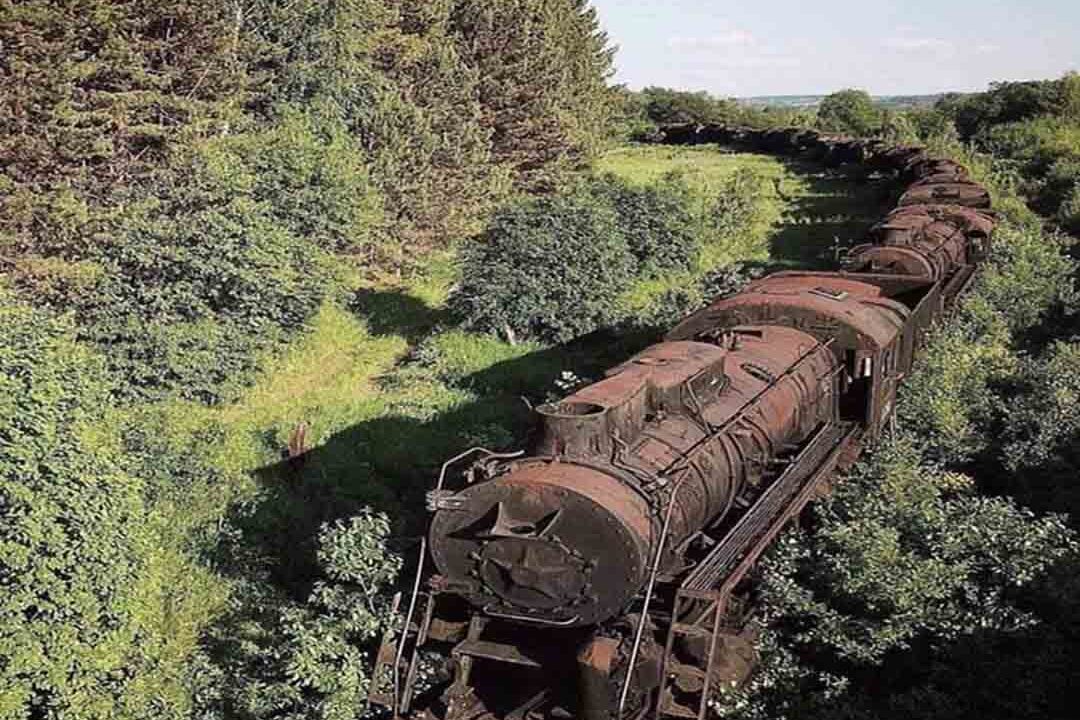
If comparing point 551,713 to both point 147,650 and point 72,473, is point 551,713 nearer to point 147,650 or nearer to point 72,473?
point 147,650

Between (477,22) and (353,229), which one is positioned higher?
(477,22)

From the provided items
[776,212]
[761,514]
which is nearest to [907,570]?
[761,514]

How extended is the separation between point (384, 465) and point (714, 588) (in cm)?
Result: 879

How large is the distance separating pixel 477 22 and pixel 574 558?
89.1 ft

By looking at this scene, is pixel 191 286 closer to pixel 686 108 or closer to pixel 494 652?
pixel 494 652

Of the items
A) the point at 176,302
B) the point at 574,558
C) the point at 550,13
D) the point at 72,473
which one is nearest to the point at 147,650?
the point at 72,473

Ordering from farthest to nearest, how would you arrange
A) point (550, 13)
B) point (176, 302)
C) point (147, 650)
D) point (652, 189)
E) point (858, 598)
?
1. point (550, 13)
2. point (652, 189)
3. point (176, 302)
4. point (147, 650)
5. point (858, 598)

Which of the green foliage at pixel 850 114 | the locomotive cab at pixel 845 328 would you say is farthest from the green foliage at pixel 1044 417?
the green foliage at pixel 850 114

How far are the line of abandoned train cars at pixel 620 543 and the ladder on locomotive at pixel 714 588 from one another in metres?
0.02

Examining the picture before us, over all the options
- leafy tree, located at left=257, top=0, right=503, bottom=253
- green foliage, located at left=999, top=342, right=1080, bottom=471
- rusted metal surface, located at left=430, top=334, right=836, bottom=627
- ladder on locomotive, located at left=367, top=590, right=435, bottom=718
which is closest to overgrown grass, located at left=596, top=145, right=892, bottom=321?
leafy tree, located at left=257, top=0, right=503, bottom=253

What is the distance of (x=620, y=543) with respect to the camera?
26.1 feet

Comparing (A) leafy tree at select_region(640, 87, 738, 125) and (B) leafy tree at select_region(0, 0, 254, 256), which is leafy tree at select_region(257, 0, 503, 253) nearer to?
(B) leafy tree at select_region(0, 0, 254, 256)

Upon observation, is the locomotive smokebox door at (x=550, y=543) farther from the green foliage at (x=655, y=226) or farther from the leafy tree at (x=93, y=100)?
the green foliage at (x=655, y=226)

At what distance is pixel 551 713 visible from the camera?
877 centimetres
